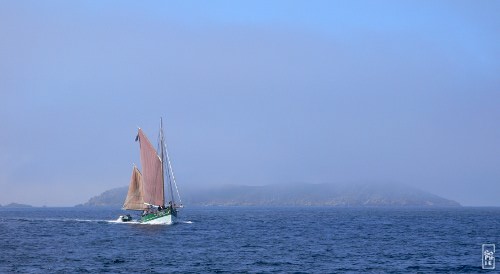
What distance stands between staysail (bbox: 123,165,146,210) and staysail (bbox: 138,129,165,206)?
278 cm

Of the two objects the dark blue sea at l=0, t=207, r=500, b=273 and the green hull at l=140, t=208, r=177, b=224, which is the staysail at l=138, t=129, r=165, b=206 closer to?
the green hull at l=140, t=208, r=177, b=224

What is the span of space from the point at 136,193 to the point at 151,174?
6.89 meters

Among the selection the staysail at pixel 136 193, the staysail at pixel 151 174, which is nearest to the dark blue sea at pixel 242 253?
the staysail at pixel 151 174

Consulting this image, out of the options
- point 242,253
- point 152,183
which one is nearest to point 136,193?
point 152,183

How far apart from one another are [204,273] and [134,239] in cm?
3665

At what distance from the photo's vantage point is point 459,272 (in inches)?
2119

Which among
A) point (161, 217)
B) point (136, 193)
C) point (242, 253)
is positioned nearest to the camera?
point (242, 253)

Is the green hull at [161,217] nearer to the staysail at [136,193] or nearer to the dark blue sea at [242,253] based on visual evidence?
the staysail at [136,193]

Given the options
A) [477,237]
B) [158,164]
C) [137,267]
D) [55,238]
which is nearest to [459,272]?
[137,267]

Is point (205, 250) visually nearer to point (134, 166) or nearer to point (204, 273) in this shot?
point (204, 273)

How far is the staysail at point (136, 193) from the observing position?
118062 millimetres

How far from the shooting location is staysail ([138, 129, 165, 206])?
11447 centimetres

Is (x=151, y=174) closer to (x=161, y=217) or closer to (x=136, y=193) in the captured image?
(x=136, y=193)

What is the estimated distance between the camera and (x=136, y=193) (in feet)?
392
